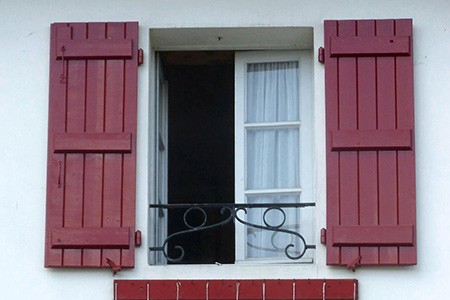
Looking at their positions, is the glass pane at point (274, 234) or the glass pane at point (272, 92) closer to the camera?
the glass pane at point (274, 234)

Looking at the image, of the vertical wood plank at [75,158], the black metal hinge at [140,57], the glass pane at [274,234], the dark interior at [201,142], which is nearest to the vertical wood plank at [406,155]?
the glass pane at [274,234]

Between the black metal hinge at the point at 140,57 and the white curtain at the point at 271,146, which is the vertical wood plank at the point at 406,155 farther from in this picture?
the black metal hinge at the point at 140,57

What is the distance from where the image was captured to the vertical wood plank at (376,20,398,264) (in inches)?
329

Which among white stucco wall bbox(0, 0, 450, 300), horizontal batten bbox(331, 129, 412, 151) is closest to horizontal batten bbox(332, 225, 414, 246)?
white stucco wall bbox(0, 0, 450, 300)

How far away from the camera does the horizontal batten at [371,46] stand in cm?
861

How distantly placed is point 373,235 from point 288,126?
1.00 m

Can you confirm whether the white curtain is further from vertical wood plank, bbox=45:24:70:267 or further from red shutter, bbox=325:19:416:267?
vertical wood plank, bbox=45:24:70:267

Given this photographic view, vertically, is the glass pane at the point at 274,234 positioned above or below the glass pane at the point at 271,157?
below

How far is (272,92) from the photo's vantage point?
9109 millimetres

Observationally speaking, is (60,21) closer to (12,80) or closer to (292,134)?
(12,80)

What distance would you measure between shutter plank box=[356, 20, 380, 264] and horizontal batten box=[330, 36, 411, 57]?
4 cm

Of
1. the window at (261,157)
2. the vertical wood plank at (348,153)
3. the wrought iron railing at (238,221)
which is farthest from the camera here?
the window at (261,157)

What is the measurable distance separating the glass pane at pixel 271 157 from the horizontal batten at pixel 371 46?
2.04 ft

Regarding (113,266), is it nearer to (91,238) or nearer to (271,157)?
(91,238)
